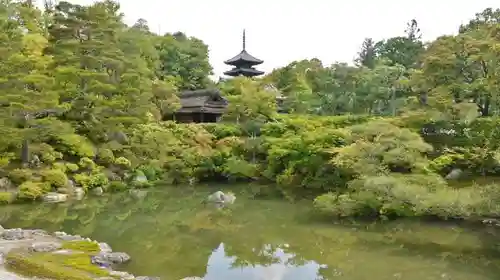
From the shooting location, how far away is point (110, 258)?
854 cm

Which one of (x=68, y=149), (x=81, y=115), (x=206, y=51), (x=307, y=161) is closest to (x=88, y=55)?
(x=81, y=115)

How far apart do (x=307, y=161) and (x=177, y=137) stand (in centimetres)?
684

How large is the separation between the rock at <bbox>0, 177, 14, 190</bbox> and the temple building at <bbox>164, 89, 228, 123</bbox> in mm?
13382

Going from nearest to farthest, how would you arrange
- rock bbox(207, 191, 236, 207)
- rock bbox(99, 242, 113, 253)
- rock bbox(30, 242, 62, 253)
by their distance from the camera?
rock bbox(30, 242, 62, 253), rock bbox(99, 242, 113, 253), rock bbox(207, 191, 236, 207)

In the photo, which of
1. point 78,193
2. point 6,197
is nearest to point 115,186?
point 78,193

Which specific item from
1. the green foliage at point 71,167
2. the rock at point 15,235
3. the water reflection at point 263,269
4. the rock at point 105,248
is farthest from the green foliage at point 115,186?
the water reflection at point 263,269

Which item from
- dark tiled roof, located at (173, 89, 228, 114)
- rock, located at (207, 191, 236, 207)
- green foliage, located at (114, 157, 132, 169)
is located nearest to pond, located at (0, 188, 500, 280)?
rock, located at (207, 191, 236, 207)

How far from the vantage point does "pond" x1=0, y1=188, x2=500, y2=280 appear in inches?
343

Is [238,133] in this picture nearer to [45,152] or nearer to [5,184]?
[45,152]

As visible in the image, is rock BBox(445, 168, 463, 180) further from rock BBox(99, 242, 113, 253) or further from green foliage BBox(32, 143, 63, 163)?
green foliage BBox(32, 143, 63, 163)

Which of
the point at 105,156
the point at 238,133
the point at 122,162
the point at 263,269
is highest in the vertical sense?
the point at 238,133

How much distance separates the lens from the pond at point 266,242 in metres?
8.71

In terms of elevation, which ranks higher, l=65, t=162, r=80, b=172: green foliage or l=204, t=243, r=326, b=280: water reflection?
l=65, t=162, r=80, b=172: green foliage

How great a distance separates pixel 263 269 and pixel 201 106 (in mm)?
19216
